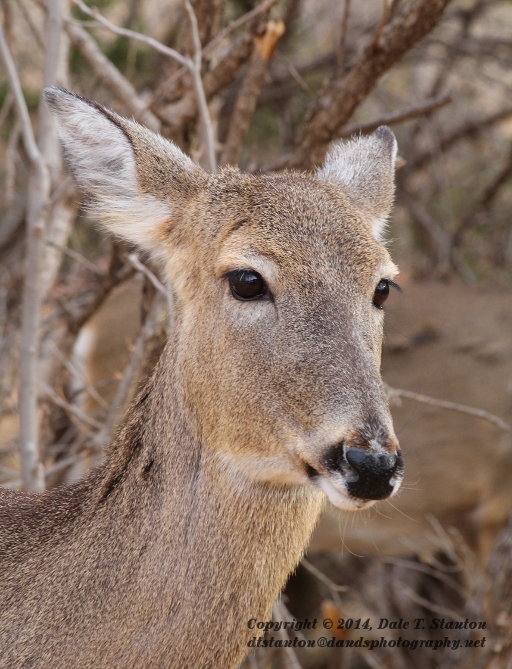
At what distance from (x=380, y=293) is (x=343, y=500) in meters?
0.89

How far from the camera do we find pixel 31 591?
3086mm

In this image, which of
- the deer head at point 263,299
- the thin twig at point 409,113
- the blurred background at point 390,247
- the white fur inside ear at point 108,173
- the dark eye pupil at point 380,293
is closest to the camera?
the deer head at point 263,299

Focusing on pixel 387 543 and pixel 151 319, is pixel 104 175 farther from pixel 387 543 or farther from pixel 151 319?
pixel 387 543

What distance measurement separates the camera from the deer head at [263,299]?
2732 mm

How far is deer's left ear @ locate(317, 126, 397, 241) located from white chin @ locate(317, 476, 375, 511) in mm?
1302

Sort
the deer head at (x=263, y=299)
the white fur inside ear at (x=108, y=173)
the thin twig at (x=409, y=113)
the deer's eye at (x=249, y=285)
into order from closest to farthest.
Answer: the deer head at (x=263, y=299)
the deer's eye at (x=249, y=285)
the white fur inside ear at (x=108, y=173)
the thin twig at (x=409, y=113)

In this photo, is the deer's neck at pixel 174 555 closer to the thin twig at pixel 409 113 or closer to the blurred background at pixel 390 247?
the blurred background at pixel 390 247

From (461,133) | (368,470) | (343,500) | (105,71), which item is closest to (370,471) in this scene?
(368,470)

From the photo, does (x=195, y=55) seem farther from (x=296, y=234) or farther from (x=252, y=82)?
(x=296, y=234)

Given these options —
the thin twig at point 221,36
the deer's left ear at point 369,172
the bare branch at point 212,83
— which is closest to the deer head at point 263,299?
the deer's left ear at point 369,172

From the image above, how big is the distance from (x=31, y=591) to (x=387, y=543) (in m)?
5.39

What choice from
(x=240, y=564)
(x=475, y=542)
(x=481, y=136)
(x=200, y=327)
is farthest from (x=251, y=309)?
(x=481, y=136)

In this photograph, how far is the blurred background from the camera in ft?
15.8

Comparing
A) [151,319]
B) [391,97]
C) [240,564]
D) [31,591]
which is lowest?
[31,591]
